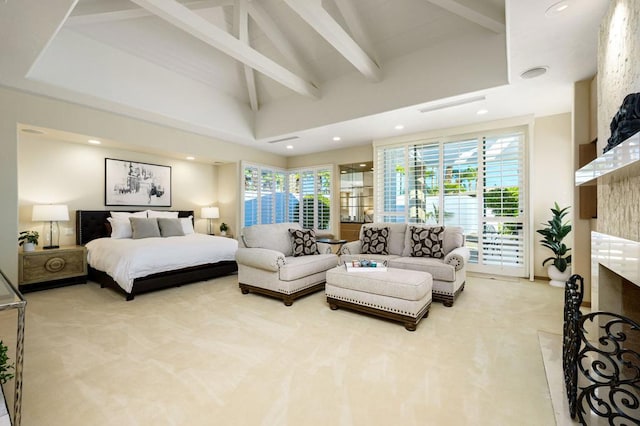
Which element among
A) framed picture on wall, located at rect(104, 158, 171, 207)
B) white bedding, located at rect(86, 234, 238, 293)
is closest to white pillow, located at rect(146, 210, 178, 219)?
framed picture on wall, located at rect(104, 158, 171, 207)

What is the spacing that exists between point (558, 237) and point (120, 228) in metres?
6.85

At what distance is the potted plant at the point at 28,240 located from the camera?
13.3 feet

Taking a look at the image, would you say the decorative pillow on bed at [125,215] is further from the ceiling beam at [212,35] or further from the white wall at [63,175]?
the ceiling beam at [212,35]

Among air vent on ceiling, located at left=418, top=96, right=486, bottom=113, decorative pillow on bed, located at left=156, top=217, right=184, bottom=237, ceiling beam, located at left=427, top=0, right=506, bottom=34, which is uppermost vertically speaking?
ceiling beam, located at left=427, top=0, right=506, bottom=34

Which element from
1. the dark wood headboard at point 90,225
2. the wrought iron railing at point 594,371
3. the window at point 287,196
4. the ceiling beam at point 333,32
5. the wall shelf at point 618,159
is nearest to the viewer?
the wall shelf at point 618,159

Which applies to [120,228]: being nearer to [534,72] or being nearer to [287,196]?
[287,196]

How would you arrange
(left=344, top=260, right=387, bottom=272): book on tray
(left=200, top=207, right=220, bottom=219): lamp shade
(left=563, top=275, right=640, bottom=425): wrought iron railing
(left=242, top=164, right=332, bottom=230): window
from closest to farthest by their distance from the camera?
1. (left=563, top=275, right=640, bottom=425): wrought iron railing
2. (left=344, top=260, right=387, bottom=272): book on tray
3. (left=200, top=207, right=220, bottom=219): lamp shade
4. (left=242, top=164, right=332, bottom=230): window

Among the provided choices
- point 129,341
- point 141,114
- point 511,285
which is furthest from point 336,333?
point 141,114

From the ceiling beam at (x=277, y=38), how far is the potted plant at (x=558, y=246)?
14.4ft

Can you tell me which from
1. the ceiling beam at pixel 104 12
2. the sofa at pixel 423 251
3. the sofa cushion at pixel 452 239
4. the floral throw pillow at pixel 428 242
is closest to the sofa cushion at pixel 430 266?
the sofa at pixel 423 251

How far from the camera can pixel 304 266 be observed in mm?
3633

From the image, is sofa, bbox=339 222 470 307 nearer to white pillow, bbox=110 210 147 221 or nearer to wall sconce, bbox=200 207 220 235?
wall sconce, bbox=200 207 220 235

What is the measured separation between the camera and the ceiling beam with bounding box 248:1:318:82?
4094mm

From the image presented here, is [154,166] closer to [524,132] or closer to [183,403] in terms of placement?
[183,403]
